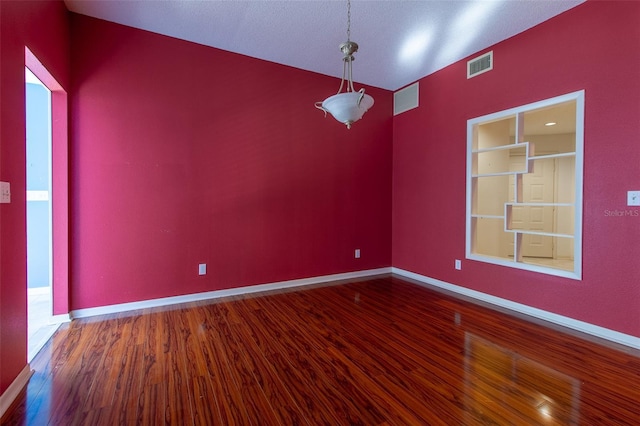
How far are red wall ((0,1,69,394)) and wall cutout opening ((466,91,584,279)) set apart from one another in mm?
4074

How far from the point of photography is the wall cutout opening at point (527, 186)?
111 inches

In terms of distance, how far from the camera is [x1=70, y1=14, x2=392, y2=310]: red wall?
288 centimetres

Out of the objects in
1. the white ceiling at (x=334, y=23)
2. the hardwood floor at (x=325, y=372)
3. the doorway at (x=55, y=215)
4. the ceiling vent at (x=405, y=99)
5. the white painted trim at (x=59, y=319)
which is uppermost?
the white ceiling at (x=334, y=23)

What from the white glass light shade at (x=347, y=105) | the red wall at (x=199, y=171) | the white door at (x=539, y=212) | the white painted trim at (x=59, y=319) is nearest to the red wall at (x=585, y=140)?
the red wall at (x=199, y=171)

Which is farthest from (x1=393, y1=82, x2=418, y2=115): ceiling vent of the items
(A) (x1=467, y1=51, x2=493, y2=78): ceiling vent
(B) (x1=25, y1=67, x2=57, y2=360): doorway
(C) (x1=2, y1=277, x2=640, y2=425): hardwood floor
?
(B) (x1=25, y1=67, x2=57, y2=360): doorway

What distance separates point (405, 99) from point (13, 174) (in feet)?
14.3

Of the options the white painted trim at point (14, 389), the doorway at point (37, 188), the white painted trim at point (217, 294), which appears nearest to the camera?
the white painted trim at point (14, 389)

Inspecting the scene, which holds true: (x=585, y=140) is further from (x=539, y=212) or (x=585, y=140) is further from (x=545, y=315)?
(x=539, y=212)

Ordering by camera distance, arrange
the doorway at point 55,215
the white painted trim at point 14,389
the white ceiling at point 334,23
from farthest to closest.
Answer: the white ceiling at point 334,23 → the doorway at point 55,215 → the white painted trim at point 14,389

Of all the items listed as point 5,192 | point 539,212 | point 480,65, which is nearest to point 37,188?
point 5,192

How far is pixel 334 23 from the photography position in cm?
288

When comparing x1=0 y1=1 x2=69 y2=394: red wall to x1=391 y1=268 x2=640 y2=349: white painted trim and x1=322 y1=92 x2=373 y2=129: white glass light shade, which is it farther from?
x1=391 y1=268 x2=640 y2=349: white painted trim

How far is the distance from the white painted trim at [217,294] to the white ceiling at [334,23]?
9.46 feet

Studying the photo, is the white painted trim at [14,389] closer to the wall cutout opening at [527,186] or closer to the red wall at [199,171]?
the red wall at [199,171]
